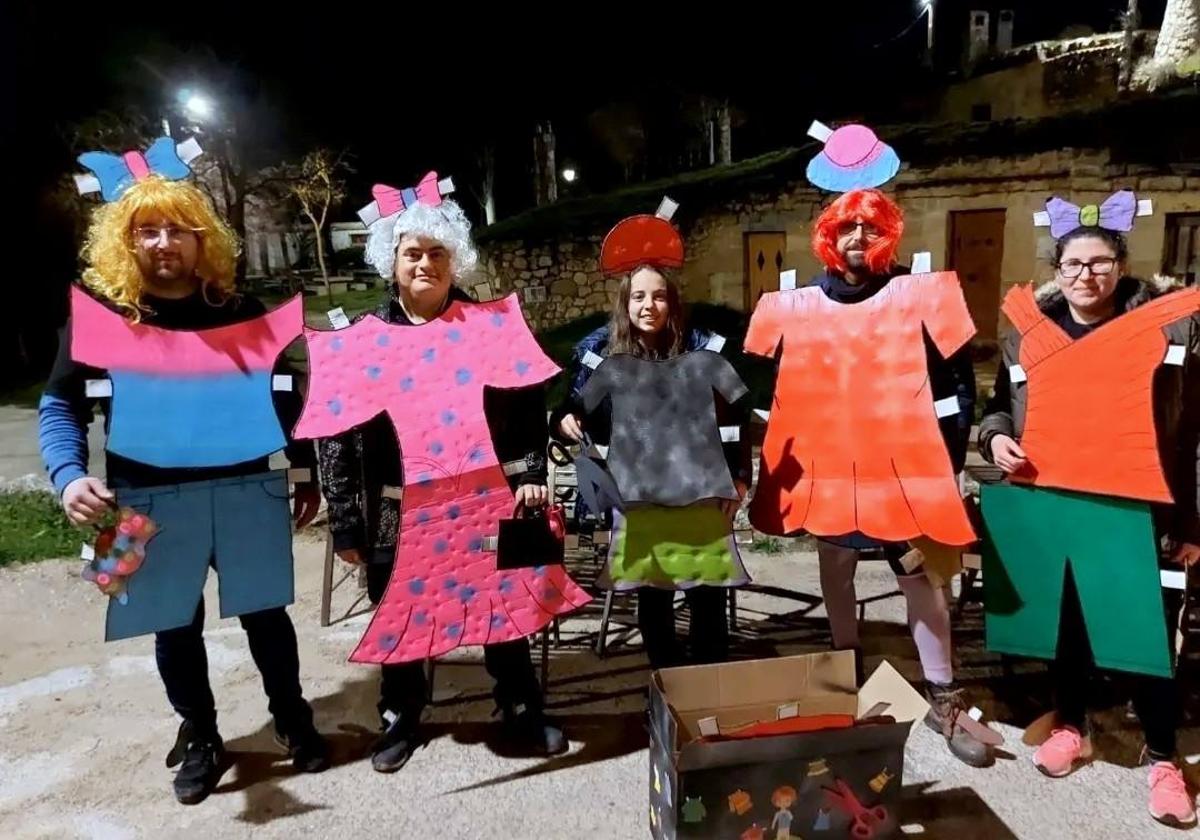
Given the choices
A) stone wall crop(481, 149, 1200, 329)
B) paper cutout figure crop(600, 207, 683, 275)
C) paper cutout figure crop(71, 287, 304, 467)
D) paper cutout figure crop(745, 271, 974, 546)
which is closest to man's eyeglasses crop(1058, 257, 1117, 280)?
paper cutout figure crop(745, 271, 974, 546)

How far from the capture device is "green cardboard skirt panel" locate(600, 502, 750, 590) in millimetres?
2361

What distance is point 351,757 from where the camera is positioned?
2562mm

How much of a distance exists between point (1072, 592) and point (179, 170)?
2.86 m

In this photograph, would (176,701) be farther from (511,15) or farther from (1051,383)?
(511,15)

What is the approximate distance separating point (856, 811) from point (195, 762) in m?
1.96

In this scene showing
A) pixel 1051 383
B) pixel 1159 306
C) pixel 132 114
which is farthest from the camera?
pixel 132 114

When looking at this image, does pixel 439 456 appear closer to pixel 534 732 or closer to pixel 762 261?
pixel 534 732

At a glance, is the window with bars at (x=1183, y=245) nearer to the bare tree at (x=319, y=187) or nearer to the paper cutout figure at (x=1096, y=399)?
the paper cutout figure at (x=1096, y=399)

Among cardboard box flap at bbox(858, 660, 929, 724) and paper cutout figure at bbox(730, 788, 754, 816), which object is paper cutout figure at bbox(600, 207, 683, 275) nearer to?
cardboard box flap at bbox(858, 660, 929, 724)

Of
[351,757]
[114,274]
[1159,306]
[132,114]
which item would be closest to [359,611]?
[351,757]

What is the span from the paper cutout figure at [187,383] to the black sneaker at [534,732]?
120 centimetres

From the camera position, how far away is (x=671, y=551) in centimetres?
237

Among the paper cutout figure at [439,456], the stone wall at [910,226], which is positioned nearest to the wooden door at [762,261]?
the stone wall at [910,226]

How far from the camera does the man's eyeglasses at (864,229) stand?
2346 mm
